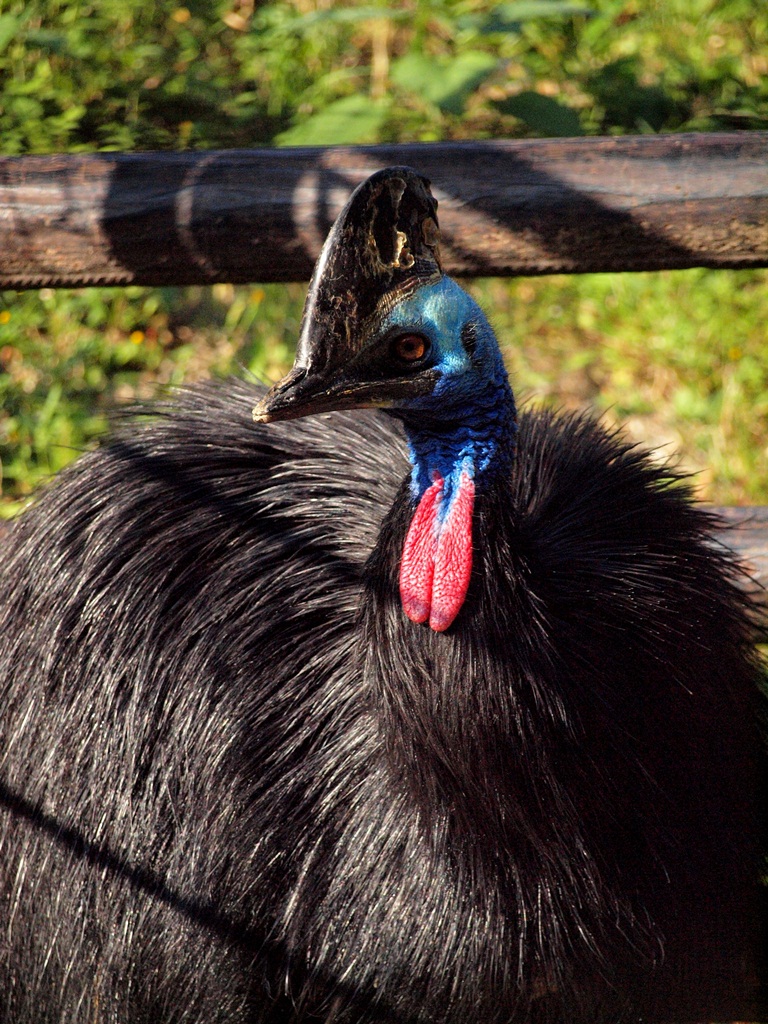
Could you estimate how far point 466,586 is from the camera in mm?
1668

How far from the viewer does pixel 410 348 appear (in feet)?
5.32

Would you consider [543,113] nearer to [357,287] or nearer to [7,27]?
[7,27]

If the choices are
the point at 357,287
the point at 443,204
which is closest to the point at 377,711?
the point at 357,287

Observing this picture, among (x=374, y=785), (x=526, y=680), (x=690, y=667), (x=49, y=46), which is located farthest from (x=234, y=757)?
(x=49, y=46)

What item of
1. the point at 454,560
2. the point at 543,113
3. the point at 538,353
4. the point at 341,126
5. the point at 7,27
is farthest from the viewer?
the point at 538,353

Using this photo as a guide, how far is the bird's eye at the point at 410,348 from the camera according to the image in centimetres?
162

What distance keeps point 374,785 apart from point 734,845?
0.58 metres

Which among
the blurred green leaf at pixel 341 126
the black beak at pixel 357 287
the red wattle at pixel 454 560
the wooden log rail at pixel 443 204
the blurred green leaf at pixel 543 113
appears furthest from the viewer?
the blurred green leaf at pixel 341 126

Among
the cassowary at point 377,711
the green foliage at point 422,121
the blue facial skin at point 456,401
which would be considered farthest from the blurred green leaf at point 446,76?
the blue facial skin at point 456,401

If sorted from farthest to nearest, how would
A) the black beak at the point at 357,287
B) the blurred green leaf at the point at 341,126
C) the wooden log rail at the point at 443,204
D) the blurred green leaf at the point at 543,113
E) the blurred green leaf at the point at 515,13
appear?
1. the blurred green leaf at the point at 515,13
2. the blurred green leaf at the point at 341,126
3. the blurred green leaf at the point at 543,113
4. the wooden log rail at the point at 443,204
5. the black beak at the point at 357,287

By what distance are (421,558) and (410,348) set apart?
27cm

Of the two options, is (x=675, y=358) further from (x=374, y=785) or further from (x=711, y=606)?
(x=374, y=785)

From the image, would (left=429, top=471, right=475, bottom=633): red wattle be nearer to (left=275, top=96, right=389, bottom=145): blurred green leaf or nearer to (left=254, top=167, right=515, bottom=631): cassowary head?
(left=254, top=167, right=515, bottom=631): cassowary head

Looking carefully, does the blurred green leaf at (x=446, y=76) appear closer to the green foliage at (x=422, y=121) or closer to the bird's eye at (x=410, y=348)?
the green foliage at (x=422, y=121)
